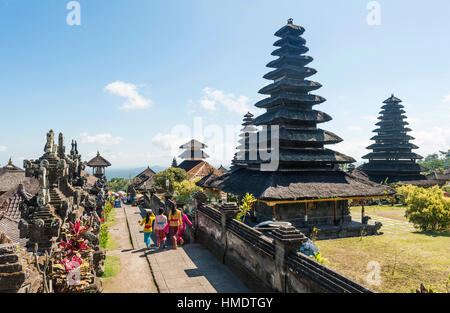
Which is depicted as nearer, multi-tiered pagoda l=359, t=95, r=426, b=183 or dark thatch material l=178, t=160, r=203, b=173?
multi-tiered pagoda l=359, t=95, r=426, b=183

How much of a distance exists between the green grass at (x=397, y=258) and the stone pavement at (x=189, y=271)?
16.1 ft

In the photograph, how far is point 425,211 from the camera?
17609mm

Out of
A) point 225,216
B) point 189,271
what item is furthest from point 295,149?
point 189,271

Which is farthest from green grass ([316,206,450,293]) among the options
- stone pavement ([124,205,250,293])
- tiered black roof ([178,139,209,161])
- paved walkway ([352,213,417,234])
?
tiered black roof ([178,139,209,161])

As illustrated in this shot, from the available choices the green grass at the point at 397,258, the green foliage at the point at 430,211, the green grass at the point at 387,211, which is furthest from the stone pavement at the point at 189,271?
the green grass at the point at 387,211

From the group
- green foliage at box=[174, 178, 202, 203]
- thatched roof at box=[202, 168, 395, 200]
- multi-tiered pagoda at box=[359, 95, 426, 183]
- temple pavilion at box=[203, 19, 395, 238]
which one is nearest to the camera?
thatched roof at box=[202, 168, 395, 200]

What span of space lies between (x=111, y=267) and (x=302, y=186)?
12917mm

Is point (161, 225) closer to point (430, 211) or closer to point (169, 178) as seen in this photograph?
point (430, 211)

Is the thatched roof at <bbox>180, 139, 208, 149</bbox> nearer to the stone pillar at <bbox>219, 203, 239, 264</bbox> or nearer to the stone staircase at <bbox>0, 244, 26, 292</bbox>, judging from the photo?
the stone pillar at <bbox>219, 203, 239, 264</bbox>

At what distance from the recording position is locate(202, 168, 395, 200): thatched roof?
17.0m

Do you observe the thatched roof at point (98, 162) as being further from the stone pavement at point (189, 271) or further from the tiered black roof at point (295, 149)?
the stone pavement at point (189, 271)
